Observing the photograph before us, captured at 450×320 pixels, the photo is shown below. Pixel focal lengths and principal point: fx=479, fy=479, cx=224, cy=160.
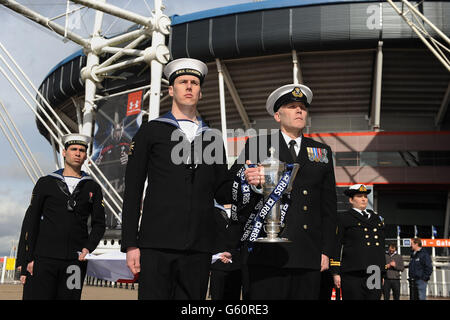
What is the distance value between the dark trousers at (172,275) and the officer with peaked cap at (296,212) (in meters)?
0.55

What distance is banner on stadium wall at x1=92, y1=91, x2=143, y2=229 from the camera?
68.0 ft

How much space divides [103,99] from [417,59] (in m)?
18.7

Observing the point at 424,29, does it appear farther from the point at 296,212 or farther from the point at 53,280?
the point at 53,280

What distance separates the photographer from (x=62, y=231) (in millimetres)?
5648

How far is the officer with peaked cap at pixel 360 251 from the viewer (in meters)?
7.26

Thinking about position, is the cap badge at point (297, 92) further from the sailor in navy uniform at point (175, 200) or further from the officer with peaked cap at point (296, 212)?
the sailor in navy uniform at point (175, 200)

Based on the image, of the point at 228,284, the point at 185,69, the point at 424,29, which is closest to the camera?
the point at 185,69

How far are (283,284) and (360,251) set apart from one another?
425 cm

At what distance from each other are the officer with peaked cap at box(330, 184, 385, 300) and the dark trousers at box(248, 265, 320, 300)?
366 centimetres

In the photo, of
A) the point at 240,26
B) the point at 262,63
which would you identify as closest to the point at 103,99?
the point at 240,26

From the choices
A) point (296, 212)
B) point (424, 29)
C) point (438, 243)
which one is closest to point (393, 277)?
point (438, 243)

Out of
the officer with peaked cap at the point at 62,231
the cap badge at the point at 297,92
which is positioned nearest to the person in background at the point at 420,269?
the officer with peaked cap at the point at 62,231

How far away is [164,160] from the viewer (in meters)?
3.34
